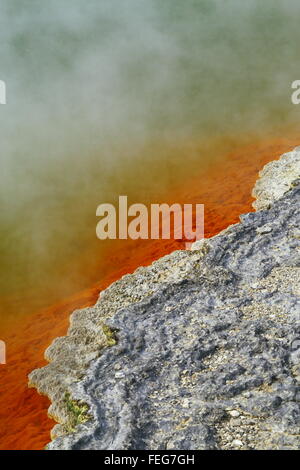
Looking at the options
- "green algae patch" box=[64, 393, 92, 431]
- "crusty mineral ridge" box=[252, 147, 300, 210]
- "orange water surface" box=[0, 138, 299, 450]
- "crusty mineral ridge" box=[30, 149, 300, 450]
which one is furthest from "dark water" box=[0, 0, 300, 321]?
"green algae patch" box=[64, 393, 92, 431]

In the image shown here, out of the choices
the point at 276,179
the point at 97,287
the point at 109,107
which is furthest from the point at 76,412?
the point at 109,107

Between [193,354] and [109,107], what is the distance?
7035 millimetres

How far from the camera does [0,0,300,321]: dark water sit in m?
7.93

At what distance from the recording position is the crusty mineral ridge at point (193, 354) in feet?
14.9

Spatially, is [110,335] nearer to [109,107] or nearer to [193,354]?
[193,354]

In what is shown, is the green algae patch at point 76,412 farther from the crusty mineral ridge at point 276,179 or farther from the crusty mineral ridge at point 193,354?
the crusty mineral ridge at point 276,179

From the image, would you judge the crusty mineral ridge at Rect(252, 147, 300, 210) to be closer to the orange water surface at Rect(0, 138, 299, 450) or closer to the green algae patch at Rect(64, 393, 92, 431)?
the orange water surface at Rect(0, 138, 299, 450)

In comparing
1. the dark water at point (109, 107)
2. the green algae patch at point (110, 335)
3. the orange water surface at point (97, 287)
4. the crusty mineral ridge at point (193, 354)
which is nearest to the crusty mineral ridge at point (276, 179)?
the orange water surface at point (97, 287)

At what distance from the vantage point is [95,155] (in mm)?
9773

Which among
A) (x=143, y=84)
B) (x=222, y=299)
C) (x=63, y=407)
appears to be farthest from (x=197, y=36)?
(x=63, y=407)

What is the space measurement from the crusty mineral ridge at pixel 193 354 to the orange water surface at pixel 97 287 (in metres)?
0.20

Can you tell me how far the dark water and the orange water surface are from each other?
0.81ft

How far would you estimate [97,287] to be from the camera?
7.03 m
